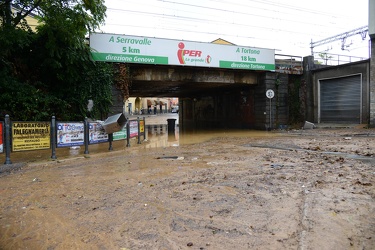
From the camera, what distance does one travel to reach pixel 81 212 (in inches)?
161

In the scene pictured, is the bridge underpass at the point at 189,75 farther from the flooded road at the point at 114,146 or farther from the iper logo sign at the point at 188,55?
the flooded road at the point at 114,146

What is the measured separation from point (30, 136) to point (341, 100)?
20.0m

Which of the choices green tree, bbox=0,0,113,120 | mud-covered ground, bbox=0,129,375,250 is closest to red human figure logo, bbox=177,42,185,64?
green tree, bbox=0,0,113,120

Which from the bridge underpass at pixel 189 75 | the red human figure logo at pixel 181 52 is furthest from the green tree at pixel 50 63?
the red human figure logo at pixel 181 52

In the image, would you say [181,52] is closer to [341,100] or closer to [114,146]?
[114,146]

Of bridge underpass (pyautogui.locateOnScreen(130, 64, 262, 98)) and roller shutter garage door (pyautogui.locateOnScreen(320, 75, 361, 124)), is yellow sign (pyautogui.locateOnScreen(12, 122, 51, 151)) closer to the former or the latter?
bridge underpass (pyautogui.locateOnScreen(130, 64, 262, 98))

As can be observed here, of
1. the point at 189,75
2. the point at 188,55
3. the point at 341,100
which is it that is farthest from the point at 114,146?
the point at 341,100

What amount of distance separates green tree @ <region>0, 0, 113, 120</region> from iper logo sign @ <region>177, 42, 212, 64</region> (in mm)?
4544

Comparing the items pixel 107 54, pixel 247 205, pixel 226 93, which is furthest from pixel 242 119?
pixel 247 205

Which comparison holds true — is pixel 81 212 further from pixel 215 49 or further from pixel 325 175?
pixel 215 49

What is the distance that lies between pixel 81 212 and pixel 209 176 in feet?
9.47

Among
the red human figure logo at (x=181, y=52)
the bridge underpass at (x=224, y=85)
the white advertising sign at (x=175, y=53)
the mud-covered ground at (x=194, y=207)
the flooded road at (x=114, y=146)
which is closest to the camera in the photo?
the mud-covered ground at (x=194, y=207)

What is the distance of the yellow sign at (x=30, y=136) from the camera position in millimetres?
8141

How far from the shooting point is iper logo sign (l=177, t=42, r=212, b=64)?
56.7 ft
